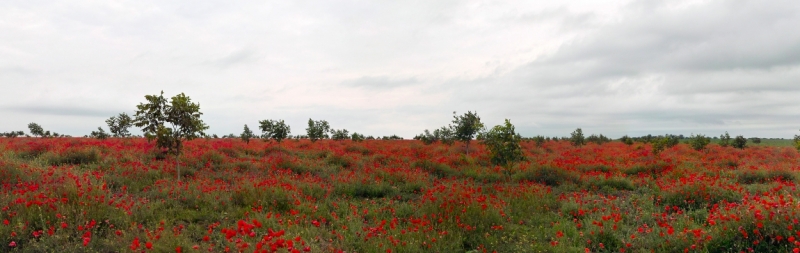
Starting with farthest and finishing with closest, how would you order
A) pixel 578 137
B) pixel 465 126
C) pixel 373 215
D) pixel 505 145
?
pixel 578 137 → pixel 465 126 → pixel 505 145 → pixel 373 215

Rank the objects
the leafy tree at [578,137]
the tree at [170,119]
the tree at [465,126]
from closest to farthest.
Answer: the tree at [170,119]
the tree at [465,126]
the leafy tree at [578,137]

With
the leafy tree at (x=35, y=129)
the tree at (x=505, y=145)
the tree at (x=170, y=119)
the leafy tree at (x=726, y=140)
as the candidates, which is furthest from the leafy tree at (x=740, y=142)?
the leafy tree at (x=35, y=129)

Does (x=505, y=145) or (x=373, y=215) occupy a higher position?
(x=505, y=145)

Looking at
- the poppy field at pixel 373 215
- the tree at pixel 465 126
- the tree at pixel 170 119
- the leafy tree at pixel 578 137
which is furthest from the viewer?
Result: the leafy tree at pixel 578 137

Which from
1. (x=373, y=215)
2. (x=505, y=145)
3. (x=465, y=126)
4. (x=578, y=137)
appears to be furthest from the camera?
(x=578, y=137)

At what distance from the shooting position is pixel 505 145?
14547 mm

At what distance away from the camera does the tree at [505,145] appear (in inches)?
572

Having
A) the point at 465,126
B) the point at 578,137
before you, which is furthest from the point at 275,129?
the point at 578,137

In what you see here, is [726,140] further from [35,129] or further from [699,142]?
[35,129]

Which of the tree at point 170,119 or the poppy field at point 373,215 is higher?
the tree at point 170,119

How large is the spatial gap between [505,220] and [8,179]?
456 inches

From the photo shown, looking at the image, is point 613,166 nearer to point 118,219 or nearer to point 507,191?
point 507,191

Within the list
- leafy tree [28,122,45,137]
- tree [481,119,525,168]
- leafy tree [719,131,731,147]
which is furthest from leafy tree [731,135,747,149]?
leafy tree [28,122,45,137]

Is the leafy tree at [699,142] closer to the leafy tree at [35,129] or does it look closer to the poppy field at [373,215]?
the poppy field at [373,215]
